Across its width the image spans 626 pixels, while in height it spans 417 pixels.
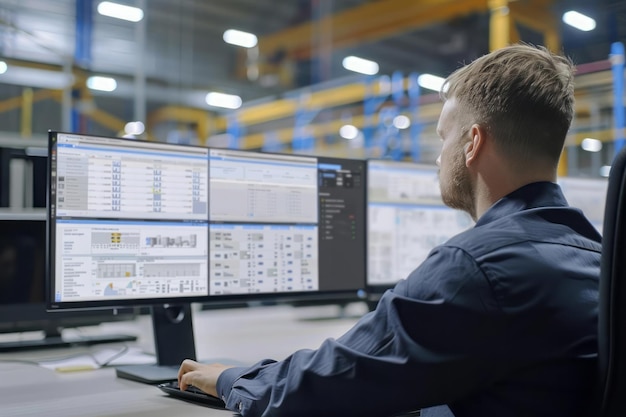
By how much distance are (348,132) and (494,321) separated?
7463 millimetres

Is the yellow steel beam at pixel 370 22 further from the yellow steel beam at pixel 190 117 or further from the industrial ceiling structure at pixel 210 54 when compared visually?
the yellow steel beam at pixel 190 117

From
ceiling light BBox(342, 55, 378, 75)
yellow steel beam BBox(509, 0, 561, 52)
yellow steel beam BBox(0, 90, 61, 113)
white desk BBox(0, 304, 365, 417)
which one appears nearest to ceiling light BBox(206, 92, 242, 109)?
ceiling light BBox(342, 55, 378, 75)

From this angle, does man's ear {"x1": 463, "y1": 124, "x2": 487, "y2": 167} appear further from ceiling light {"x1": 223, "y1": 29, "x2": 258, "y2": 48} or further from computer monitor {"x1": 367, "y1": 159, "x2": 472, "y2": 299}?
ceiling light {"x1": 223, "y1": 29, "x2": 258, "y2": 48}

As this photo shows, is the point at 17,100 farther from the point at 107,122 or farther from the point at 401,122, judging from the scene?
Result: the point at 401,122

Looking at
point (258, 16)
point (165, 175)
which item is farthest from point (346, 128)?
point (165, 175)

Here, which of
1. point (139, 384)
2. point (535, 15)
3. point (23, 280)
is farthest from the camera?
point (535, 15)

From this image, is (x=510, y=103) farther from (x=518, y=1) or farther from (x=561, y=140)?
(x=518, y=1)

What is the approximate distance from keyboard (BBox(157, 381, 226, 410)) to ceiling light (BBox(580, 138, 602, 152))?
5.60 meters

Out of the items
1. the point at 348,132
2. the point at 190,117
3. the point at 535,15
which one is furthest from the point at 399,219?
the point at 190,117

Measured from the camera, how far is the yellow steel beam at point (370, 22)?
21.0ft

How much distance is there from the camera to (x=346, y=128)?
311 inches

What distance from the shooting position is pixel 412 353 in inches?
31.1

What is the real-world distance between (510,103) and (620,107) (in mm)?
3306

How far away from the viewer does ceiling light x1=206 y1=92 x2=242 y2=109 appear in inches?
428
